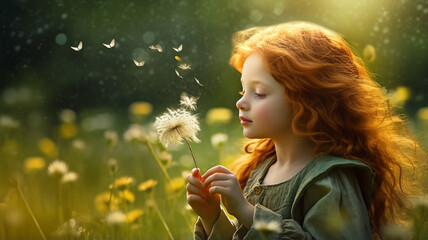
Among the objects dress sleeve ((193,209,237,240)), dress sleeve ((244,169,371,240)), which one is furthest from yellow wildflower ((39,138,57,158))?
dress sleeve ((244,169,371,240))

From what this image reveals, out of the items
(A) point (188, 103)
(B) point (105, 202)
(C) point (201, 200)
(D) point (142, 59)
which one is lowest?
(D) point (142, 59)

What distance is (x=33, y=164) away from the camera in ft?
5.67

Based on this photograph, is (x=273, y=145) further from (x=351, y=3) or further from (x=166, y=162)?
(x=351, y=3)

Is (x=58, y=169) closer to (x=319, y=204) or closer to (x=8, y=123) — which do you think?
(x=8, y=123)

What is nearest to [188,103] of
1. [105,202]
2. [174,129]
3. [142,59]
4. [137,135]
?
[174,129]

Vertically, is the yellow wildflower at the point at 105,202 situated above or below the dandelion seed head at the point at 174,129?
below

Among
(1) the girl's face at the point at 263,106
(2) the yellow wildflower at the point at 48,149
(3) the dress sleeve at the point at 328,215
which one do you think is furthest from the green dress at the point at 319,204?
(2) the yellow wildflower at the point at 48,149

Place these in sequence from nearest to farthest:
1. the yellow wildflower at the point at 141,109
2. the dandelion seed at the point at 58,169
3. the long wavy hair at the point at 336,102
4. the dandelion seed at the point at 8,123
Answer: the long wavy hair at the point at 336,102 → the dandelion seed at the point at 58,169 → the dandelion seed at the point at 8,123 → the yellow wildflower at the point at 141,109

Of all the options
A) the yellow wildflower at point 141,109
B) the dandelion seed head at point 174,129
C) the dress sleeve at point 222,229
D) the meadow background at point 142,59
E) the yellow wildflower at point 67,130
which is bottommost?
the meadow background at point 142,59

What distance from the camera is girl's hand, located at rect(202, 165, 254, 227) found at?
0.99m

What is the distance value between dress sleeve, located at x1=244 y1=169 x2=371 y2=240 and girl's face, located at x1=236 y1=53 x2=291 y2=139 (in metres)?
0.15

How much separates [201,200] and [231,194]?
98 mm

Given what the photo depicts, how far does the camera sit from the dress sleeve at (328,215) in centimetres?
96

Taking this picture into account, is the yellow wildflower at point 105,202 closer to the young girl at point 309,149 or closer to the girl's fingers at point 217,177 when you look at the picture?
the young girl at point 309,149
